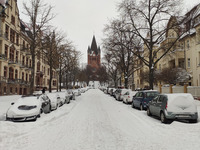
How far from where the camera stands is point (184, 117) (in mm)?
8812

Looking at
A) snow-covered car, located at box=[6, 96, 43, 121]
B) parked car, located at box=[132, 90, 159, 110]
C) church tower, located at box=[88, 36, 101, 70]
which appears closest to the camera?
snow-covered car, located at box=[6, 96, 43, 121]

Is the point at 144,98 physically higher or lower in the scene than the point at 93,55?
lower

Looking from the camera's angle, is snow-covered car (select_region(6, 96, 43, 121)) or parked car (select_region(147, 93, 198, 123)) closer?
parked car (select_region(147, 93, 198, 123))

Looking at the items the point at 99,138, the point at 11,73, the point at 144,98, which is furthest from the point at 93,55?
the point at 99,138

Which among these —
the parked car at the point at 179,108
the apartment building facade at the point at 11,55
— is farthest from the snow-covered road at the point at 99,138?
the apartment building facade at the point at 11,55

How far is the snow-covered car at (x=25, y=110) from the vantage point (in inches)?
375

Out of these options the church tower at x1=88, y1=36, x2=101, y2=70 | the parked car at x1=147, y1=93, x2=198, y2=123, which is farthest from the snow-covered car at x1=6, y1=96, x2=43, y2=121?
the church tower at x1=88, y1=36, x2=101, y2=70

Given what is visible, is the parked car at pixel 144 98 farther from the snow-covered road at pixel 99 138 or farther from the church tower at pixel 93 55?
the church tower at pixel 93 55

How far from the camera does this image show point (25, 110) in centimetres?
984

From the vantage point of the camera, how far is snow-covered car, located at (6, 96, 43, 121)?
953cm

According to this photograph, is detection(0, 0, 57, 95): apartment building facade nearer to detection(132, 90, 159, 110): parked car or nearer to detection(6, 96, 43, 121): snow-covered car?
detection(6, 96, 43, 121): snow-covered car

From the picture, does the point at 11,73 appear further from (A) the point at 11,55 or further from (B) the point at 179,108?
(B) the point at 179,108

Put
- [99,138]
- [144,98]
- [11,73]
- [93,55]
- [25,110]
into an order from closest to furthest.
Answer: [99,138], [25,110], [144,98], [11,73], [93,55]

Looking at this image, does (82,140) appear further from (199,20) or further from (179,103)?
(199,20)
